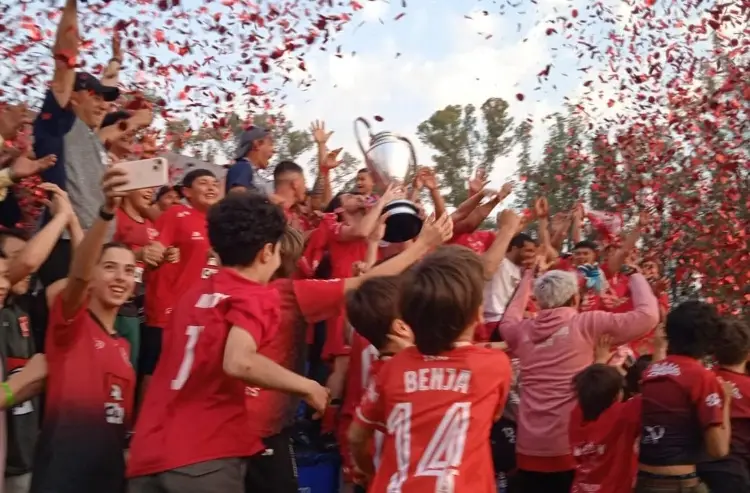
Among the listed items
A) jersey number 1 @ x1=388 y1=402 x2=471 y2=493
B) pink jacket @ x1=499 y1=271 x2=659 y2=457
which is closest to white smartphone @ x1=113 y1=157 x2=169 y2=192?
jersey number 1 @ x1=388 y1=402 x2=471 y2=493

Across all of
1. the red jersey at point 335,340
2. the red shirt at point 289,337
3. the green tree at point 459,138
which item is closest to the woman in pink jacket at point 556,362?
the red jersey at point 335,340

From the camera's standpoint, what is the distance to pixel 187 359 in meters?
3.36

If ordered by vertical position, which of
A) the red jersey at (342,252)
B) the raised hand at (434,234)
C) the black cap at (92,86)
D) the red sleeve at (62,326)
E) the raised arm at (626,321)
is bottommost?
the red sleeve at (62,326)

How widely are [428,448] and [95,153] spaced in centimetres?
327

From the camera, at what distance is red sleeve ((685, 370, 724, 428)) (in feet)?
15.9

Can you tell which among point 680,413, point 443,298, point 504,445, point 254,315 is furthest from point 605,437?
point 254,315

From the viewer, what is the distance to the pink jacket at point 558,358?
571cm

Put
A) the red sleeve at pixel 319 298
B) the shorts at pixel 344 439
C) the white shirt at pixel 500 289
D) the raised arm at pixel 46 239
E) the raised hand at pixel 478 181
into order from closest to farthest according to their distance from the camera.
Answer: the red sleeve at pixel 319 298 < the raised arm at pixel 46 239 < the shorts at pixel 344 439 < the raised hand at pixel 478 181 < the white shirt at pixel 500 289

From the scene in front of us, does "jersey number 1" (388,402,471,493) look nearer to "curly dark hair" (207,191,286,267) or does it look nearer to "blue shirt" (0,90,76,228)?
"curly dark hair" (207,191,286,267)

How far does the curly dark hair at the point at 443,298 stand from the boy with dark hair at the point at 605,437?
7.66 ft

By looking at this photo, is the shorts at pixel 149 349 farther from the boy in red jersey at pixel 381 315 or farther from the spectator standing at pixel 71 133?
the boy in red jersey at pixel 381 315

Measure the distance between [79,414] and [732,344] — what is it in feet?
12.3

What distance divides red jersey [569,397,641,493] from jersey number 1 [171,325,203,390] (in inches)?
106

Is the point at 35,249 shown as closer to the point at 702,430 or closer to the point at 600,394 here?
the point at 600,394
